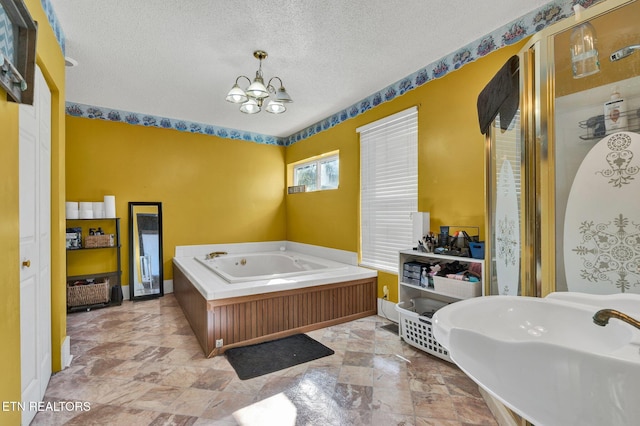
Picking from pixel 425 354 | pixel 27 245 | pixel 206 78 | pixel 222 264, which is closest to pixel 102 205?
pixel 222 264

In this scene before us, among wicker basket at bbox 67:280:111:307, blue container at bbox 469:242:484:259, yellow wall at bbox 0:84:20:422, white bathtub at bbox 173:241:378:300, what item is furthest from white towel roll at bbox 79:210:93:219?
blue container at bbox 469:242:484:259

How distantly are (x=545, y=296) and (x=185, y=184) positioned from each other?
4.25 metres

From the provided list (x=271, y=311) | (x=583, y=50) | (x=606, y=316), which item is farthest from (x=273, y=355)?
(x=583, y=50)

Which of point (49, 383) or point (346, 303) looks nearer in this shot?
point (49, 383)

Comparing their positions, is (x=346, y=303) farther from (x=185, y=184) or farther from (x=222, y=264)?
(x=185, y=184)

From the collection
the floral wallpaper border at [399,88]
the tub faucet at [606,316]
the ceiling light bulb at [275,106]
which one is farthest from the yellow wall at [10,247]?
the tub faucet at [606,316]

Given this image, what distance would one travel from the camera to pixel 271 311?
2611 millimetres

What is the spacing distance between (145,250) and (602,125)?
4.52 metres

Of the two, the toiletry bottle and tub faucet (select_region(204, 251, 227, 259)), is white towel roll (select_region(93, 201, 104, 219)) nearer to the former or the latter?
tub faucet (select_region(204, 251, 227, 259))

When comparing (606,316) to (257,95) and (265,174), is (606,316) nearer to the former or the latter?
(257,95)

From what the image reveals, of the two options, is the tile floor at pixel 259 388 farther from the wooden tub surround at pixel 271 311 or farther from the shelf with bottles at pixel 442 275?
the shelf with bottles at pixel 442 275

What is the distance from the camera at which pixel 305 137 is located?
4531 mm

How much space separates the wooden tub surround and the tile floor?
0.20 meters

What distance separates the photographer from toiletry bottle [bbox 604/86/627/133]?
1095 mm
